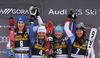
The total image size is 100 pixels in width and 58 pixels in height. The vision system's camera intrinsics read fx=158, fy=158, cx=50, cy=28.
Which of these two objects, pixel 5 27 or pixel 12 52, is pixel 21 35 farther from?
pixel 5 27

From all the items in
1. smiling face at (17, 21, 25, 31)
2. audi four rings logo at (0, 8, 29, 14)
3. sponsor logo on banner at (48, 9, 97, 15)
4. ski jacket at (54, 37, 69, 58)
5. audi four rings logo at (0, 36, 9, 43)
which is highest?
audi four rings logo at (0, 8, 29, 14)

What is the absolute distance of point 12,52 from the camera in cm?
393

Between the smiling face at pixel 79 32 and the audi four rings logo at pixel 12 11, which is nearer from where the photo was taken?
the smiling face at pixel 79 32

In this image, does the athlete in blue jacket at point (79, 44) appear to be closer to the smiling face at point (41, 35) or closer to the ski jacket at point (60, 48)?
the ski jacket at point (60, 48)

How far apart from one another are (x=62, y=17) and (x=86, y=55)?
1.35 m

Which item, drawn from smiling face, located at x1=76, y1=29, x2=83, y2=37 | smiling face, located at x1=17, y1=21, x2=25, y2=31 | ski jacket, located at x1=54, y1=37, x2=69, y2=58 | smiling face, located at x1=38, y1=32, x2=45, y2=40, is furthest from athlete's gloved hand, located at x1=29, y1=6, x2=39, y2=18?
smiling face, located at x1=76, y1=29, x2=83, y2=37

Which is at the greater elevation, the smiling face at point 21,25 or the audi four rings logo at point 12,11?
the audi four rings logo at point 12,11

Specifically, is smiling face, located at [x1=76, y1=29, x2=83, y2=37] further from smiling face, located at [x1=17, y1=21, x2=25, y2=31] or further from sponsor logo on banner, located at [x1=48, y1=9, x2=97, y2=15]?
smiling face, located at [x1=17, y1=21, x2=25, y2=31]

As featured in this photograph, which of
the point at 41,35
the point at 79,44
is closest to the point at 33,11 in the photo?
the point at 41,35

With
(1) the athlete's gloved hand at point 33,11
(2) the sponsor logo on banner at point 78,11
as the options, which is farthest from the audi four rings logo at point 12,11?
(2) the sponsor logo on banner at point 78,11

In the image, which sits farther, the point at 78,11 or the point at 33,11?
the point at 78,11

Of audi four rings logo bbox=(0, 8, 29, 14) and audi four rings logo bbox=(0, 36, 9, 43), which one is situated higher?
audi four rings logo bbox=(0, 8, 29, 14)

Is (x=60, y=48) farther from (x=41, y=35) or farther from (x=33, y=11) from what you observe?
(x=33, y=11)

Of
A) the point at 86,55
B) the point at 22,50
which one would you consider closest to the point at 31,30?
the point at 22,50
